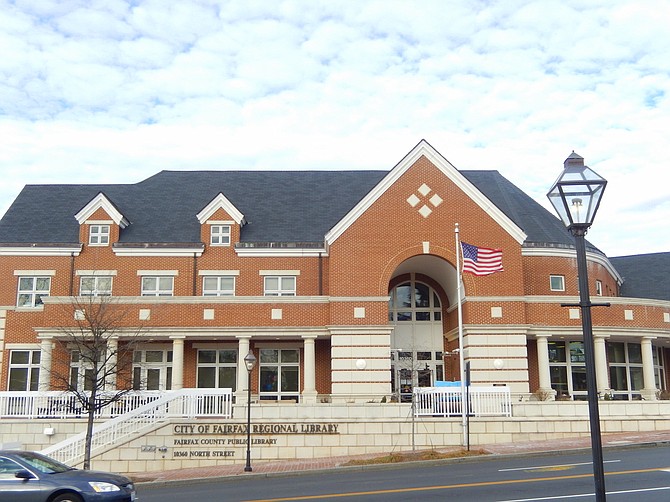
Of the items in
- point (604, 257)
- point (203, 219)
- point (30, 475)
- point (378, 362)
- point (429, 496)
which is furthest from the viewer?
point (604, 257)

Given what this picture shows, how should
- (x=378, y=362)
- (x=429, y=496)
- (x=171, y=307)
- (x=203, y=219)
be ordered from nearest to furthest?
(x=429, y=496) < (x=378, y=362) < (x=171, y=307) < (x=203, y=219)

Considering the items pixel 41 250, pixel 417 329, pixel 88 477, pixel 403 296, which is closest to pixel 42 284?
pixel 41 250

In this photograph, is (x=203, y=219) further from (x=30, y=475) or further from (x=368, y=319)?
(x=30, y=475)

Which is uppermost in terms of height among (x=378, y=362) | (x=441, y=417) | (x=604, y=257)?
(x=604, y=257)

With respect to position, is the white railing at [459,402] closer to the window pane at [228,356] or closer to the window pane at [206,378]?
the window pane at [228,356]

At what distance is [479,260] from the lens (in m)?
27.3

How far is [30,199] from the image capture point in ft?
130

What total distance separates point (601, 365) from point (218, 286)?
18.6 meters

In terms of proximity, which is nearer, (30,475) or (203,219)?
(30,475)

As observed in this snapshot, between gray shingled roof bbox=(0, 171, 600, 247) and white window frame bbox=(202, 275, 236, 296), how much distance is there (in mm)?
2151

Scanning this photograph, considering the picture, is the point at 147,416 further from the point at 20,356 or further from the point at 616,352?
the point at 616,352

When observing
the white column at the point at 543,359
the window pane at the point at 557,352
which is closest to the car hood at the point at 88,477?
the white column at the point at 543,359

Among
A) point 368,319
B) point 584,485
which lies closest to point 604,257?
point 368,319

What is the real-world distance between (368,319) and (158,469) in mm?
11112
